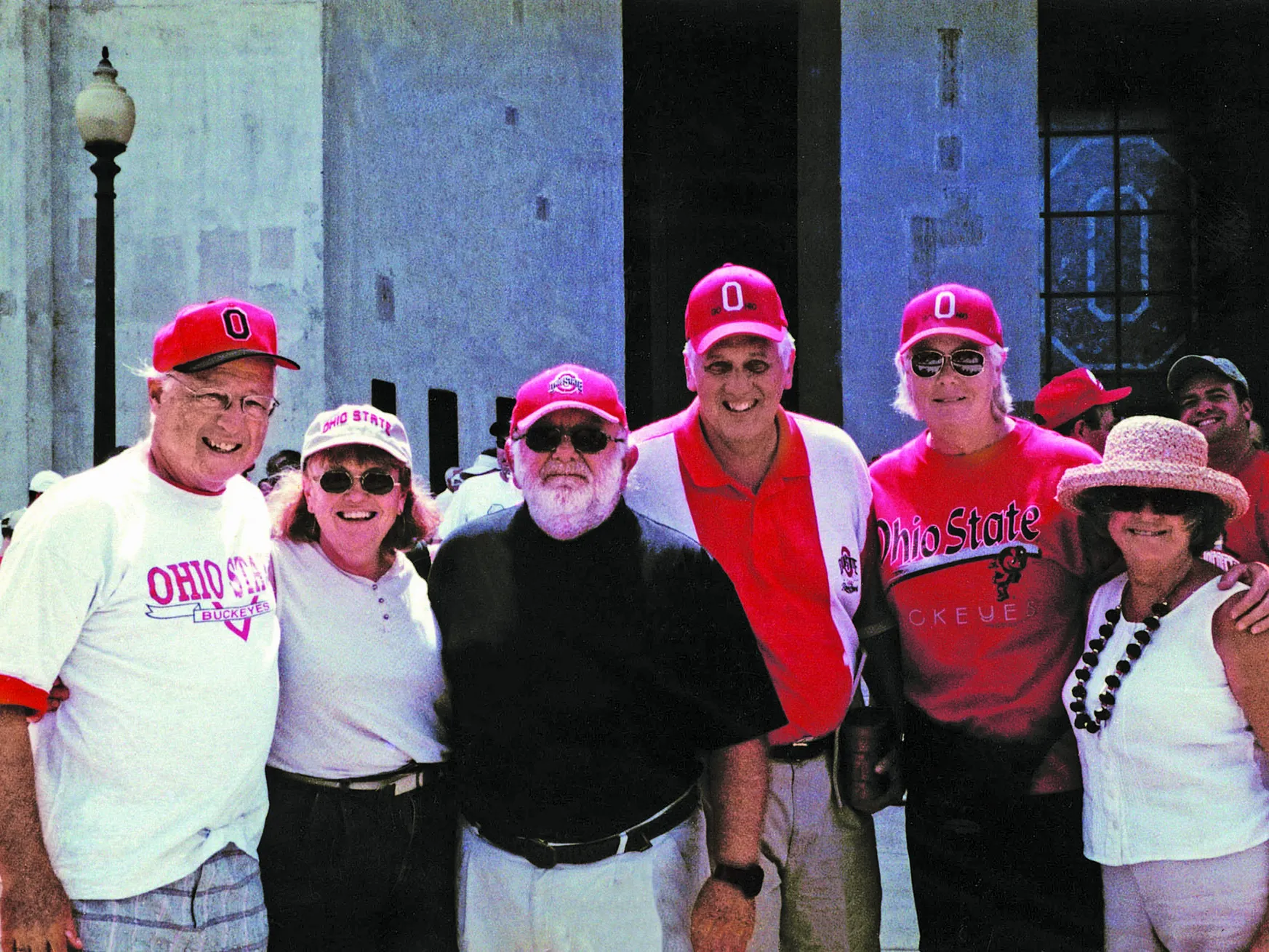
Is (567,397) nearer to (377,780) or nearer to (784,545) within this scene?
(784,545)

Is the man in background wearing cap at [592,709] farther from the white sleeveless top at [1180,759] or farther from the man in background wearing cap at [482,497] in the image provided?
the man in background wearing cap at [482,497]

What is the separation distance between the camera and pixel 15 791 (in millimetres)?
2303

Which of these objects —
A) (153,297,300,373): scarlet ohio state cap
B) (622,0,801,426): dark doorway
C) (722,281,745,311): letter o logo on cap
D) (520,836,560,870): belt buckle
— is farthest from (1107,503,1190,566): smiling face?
(622,0,801,426): dark doorway

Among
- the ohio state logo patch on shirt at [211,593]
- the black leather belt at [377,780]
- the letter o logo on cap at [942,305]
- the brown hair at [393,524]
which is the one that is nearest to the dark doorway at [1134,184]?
the letter o logo on cap at [942,305]

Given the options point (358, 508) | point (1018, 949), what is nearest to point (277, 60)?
point (358, 508)

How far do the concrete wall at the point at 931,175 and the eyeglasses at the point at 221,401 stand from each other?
320 inches

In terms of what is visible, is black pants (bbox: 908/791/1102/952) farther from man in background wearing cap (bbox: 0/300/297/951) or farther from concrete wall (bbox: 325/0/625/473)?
concrete wall (bbox: 325/0/625/473)

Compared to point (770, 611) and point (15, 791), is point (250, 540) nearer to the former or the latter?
point (15, 791)

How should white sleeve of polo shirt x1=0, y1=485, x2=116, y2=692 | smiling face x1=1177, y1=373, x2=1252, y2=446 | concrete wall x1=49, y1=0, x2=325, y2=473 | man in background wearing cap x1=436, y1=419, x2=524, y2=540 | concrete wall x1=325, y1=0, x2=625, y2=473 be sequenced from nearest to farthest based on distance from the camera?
1. white sleeve of polo shirt x1=0, y1=485, x2=116, y2=692
2. smiling face x1=1177, y1=373, x2=1252, y2=446
3. man in background wearing cap x1=436, y1=419, x2=524, y2=540
4. concrete wall x1=49, y1=0, x2=325, y2=473
5. concrete wall x1=325, y1=0, x2=625, y2=473

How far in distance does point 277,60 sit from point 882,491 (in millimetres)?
8305

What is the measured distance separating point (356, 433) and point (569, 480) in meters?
0.54

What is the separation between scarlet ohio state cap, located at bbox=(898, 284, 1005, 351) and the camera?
3.31m

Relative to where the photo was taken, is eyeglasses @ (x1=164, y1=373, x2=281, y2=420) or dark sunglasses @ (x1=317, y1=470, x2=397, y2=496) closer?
eyeglasses @ (x1=164, y1=373, x2=281, y2=420)

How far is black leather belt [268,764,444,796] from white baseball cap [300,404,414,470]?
2.50 feet
